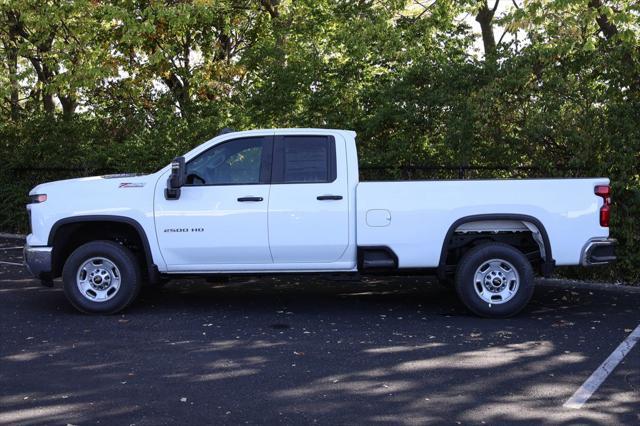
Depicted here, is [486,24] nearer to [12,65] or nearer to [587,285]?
[587,285]

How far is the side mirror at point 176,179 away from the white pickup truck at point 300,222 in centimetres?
1

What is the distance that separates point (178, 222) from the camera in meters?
8.00

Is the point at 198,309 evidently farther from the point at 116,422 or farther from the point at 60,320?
the point at 116,422

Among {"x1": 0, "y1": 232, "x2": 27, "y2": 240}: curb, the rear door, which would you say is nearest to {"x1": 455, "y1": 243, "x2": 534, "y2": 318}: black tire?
the rear door

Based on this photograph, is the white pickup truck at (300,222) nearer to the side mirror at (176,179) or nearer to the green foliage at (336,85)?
the side mirror at (176,179)

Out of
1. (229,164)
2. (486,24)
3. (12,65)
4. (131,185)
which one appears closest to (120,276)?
(131,185)

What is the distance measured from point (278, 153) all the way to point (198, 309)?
1.95 metres

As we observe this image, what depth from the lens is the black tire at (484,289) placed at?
26.0 ft

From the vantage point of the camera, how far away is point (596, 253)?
26.1 ft

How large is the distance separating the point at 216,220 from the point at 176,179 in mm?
583

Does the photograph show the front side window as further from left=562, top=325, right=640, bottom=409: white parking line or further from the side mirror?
left=562, top=325, right=640, bottom=409: white parking line

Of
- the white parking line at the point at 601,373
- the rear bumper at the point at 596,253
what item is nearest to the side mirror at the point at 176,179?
the rear bumper at the point at 596,253

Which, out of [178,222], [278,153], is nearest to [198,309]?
[178,222]

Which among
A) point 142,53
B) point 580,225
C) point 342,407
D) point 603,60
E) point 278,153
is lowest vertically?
point 342,407
